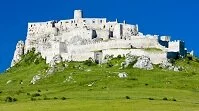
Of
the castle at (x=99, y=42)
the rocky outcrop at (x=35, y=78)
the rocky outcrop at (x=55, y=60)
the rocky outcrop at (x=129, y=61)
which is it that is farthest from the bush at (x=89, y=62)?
the rocky outcrop at (x=35, y=78)

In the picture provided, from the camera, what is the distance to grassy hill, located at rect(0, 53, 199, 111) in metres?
98.1

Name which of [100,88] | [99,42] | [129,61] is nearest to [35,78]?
[99,42]

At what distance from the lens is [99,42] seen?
574 ft

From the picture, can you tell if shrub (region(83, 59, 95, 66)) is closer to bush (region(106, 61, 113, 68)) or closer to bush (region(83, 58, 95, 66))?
bush (region(83, 58, 95, 66))

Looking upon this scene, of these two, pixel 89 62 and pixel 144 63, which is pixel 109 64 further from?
pixel 144 63

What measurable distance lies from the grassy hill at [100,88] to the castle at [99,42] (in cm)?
404

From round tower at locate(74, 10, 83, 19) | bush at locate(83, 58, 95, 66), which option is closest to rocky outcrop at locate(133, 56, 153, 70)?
bush at locate(83, 58, 95, 66)

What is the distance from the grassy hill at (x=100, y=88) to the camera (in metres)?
98.1

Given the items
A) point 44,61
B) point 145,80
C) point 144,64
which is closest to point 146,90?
point 145,80

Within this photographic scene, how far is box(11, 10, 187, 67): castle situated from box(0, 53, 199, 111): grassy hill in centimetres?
404

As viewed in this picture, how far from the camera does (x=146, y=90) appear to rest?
125750 millimetres

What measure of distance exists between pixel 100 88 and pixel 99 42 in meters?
44.1

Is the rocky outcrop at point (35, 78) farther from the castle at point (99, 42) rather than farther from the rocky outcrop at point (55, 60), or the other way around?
the castle at point (99, 42)

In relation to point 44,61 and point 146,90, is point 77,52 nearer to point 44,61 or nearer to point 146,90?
point 44,61
